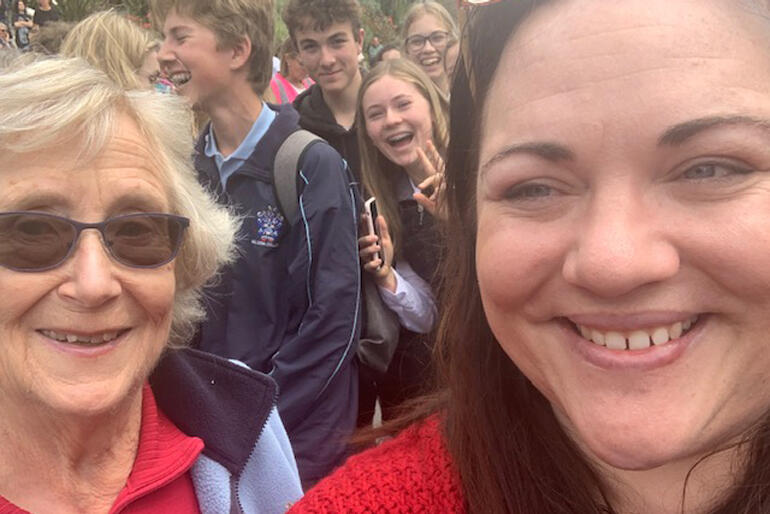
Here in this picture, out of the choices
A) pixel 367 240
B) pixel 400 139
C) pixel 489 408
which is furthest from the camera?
pixel 400 139

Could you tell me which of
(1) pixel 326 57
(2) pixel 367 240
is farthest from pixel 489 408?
(1) pixel 326 57

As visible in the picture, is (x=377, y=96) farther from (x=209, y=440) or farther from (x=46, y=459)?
(x=46, y=459)

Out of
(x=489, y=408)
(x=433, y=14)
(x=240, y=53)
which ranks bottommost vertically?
(x=489, y=408)

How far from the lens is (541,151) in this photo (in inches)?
43.2

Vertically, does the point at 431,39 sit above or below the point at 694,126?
above

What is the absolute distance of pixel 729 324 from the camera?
1.06m

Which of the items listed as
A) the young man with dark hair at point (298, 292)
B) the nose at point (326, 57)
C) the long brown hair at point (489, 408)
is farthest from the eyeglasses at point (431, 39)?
the long brown hair at point (489, 408)

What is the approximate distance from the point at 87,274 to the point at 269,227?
1.09 meters

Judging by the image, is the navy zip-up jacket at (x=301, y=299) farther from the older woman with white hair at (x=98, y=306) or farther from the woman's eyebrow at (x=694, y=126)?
the woman's eyebrow at (x=694, y=126)

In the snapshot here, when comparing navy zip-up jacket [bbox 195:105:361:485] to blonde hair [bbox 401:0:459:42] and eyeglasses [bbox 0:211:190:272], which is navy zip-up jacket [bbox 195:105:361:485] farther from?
blonde hair [bbox 401:0:459:42]

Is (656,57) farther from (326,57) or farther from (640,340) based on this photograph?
(326,57)

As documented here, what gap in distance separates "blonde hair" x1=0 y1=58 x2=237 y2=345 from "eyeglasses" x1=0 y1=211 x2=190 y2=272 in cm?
13

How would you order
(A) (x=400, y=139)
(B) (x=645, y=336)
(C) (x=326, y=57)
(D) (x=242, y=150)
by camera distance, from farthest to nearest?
(C) (x=326, y=57) → (A) (x=400, y=139) → (D) (x=242, y=150) → (B) (x=645, y=336)

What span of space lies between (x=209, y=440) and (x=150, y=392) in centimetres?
21
